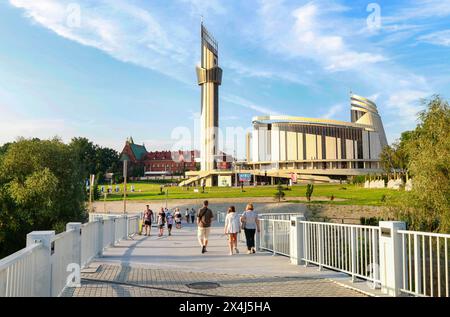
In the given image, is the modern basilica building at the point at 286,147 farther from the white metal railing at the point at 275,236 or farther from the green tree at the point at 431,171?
the white metal railing at the point at 275,236

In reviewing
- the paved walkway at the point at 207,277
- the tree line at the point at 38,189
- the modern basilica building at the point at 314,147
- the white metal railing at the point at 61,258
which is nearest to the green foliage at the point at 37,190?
the tree line at the point at 38,189

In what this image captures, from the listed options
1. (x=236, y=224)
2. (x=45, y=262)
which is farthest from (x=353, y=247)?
(x=236, y=224)

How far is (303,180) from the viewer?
123 m

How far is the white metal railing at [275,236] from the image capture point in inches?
508

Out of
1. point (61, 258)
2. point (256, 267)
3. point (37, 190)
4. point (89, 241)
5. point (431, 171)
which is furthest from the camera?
point (37, 190)

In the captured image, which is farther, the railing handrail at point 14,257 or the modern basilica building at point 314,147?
the modern basilica building at point 314,147

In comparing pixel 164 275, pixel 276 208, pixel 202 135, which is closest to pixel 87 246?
pixel 164 275

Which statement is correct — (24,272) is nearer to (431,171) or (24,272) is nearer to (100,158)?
(431,171)

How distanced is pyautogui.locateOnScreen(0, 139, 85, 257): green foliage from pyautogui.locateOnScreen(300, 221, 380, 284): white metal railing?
28.9 m

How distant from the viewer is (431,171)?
20.2m

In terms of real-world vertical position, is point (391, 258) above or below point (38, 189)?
below

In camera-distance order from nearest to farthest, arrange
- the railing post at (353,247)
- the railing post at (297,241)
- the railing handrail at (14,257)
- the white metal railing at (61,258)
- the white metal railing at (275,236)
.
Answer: the railing handrail at (14,257) → the white metal railing at (61,258) → the railing post at (353,247) → the railing post at (297,241) → the white metal railing at (275,236)

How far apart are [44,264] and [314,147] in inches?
5223
